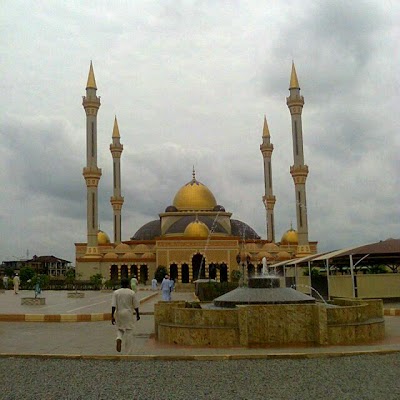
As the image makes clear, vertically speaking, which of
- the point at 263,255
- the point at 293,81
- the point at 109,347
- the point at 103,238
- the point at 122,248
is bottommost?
the point at 109,347

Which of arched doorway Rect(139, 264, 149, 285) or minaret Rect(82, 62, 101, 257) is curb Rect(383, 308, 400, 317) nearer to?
minaret Rect(82, 62, 101, 257)

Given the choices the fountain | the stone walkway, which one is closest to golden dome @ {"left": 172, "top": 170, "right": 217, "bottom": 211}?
the stone walkway

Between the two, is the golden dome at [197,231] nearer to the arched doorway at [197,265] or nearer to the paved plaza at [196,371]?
the arched doorway at [197,265]

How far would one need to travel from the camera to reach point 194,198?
6144 centimetres

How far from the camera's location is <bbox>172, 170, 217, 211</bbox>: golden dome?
6094 cm

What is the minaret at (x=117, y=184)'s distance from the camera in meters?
56.8

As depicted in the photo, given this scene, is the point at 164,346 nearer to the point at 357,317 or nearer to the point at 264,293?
the point at 264,293

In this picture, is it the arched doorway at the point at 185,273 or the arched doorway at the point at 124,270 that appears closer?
the arched doorway at the point at 185,273

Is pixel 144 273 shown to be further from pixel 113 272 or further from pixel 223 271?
pixel 223 271

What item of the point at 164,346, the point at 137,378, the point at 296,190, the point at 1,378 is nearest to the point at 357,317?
the point at 164,346

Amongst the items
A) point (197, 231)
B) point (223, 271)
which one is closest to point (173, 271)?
point (197, 231)

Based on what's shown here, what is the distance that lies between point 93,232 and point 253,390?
4296cm

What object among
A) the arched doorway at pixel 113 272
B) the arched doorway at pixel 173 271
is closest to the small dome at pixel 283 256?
the arched doorway at pixel 173 271

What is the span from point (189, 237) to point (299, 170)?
11.7 m
